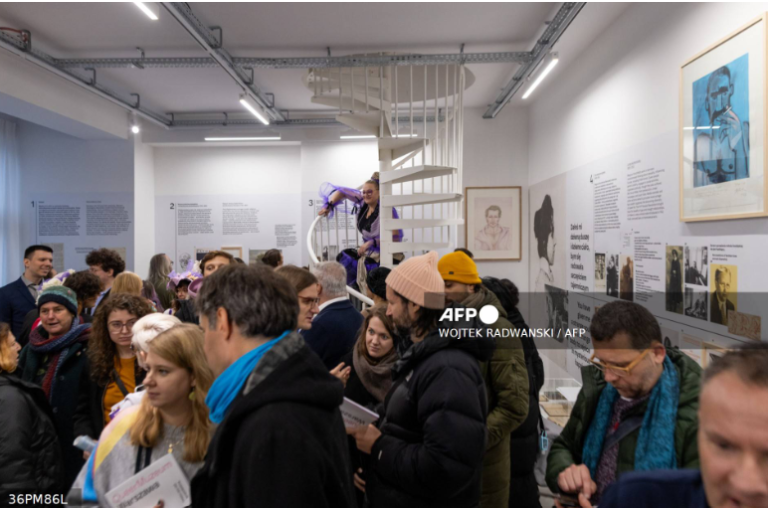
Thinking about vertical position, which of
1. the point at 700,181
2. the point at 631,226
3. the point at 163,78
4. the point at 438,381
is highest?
the point at 163,78

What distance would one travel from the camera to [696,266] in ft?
9.59

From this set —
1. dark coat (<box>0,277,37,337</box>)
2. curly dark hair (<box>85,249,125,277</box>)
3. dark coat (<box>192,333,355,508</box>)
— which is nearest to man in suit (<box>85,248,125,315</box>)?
curly dark hair (<box>85,249,125,277</box>)

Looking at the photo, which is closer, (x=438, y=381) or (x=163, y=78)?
(x=438, y=381)

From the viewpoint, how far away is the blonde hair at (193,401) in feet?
4.33

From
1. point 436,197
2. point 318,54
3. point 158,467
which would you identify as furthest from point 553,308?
point 158,467

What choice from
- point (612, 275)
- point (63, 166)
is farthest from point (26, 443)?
point (63, 166)

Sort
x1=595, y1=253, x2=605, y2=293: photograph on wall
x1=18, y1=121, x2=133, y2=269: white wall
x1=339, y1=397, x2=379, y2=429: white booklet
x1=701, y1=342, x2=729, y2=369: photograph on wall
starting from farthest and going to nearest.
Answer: x1=18, y1=121, x2=133, y2=269: white wall, x1=595, y1=253, x2=605, y2=293: photograph on wall, x1=701, y1=342, x2=729, y2=369: photograph on wall, x1=339, y1=397, x2=379, y2=429: white booklet

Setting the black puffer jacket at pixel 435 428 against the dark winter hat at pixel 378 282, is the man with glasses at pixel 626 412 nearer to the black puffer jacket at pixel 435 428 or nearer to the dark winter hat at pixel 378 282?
the black puffer jacket at pixel 435 428

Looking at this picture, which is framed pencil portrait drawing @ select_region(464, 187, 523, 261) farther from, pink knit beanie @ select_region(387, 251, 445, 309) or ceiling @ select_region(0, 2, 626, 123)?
pink knit beanie @ select_region(387, 251, 445, 309)

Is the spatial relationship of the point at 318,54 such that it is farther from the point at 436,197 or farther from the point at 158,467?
the point at 158,467

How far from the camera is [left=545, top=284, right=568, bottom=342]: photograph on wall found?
5262mm

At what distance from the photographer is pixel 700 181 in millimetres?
2844

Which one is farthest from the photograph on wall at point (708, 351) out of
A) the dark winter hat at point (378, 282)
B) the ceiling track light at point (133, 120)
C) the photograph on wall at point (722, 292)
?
the ceiling track light at point (133, 120)

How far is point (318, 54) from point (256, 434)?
4.87 metres
